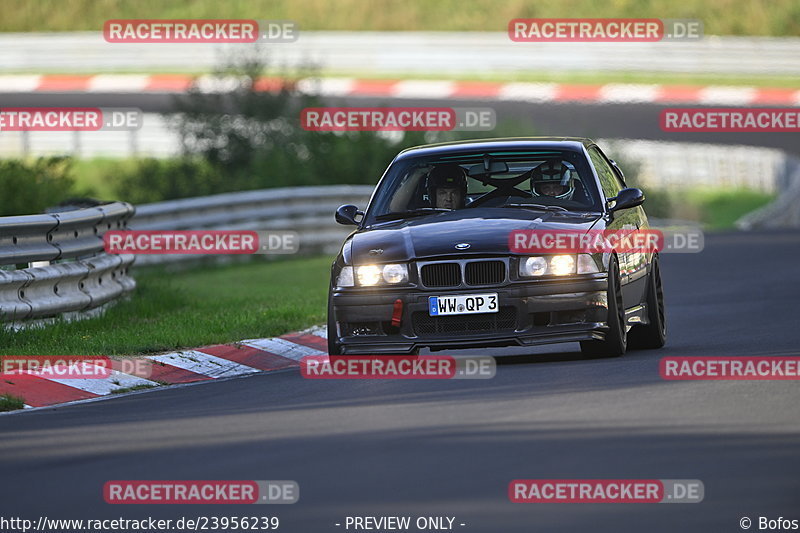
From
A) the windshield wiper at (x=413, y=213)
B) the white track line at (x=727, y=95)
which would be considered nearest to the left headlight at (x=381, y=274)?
the windshield wiper at (x=413, y=213)

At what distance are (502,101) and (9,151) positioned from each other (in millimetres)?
11285

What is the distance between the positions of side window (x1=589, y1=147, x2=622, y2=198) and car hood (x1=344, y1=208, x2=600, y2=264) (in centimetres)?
71

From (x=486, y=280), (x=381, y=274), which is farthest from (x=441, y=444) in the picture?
(x=381, y=274)

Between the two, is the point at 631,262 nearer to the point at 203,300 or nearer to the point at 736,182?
the point at 203,300

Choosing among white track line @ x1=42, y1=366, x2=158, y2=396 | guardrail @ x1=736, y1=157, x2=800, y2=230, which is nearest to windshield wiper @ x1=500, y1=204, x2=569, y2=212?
white track line @ x1=42, y1=366, x2=158, y2=396

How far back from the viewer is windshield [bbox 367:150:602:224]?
11984mm

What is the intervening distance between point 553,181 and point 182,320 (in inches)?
143

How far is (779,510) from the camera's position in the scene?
6316 millimetres

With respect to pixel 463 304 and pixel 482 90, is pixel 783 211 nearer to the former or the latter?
pixel 482 90

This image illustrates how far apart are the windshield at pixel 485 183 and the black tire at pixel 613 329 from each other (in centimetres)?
103

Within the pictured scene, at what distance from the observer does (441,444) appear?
7867mm

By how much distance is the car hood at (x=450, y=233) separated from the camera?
1080 cm

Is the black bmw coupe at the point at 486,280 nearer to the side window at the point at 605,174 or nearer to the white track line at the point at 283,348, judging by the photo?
the side window at the point at 605,174

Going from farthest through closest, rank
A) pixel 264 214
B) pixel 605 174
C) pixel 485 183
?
1. pixel 264 214
2. pixel 605 174
3. pixel 485 183
